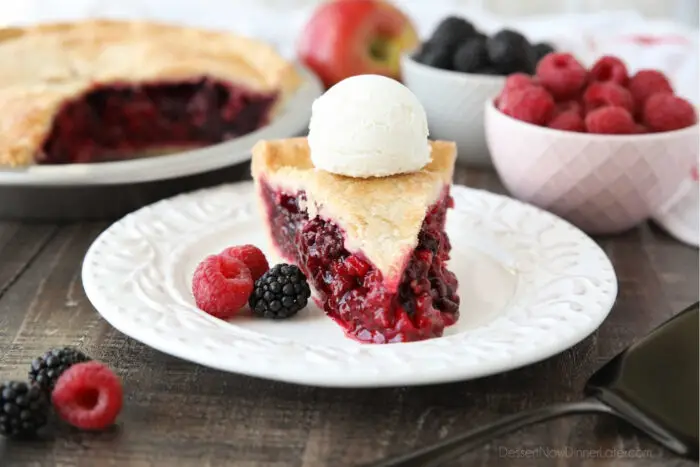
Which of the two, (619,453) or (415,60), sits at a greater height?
(619,453)

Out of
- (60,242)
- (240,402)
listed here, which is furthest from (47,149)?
(240,402)

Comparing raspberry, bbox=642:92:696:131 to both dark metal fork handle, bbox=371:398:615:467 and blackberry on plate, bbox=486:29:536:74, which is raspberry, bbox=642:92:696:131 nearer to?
blackberry on plate, bbox=486:29:536:74

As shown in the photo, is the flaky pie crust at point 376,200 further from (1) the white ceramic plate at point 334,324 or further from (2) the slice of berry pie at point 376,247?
(1) the white ceramic plate at point 334,324

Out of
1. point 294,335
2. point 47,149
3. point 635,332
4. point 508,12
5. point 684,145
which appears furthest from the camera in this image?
point 508,12

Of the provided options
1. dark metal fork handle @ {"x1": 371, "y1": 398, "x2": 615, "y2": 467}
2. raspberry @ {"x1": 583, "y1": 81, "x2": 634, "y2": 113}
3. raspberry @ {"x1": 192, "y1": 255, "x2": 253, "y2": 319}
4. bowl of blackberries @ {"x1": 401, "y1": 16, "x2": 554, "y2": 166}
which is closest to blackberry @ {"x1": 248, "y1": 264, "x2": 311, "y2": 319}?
raspberry @ {"x1": 192, "y1": 255, "x2": 253, "y2": 319}

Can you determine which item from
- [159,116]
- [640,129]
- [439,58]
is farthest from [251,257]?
[159,116]

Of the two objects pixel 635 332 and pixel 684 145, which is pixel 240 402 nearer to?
pixel 635 332

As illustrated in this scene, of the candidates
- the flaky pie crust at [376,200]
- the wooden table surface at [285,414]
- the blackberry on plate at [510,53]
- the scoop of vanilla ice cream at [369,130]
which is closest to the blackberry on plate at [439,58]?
the blackberry on plate at [510,53]
